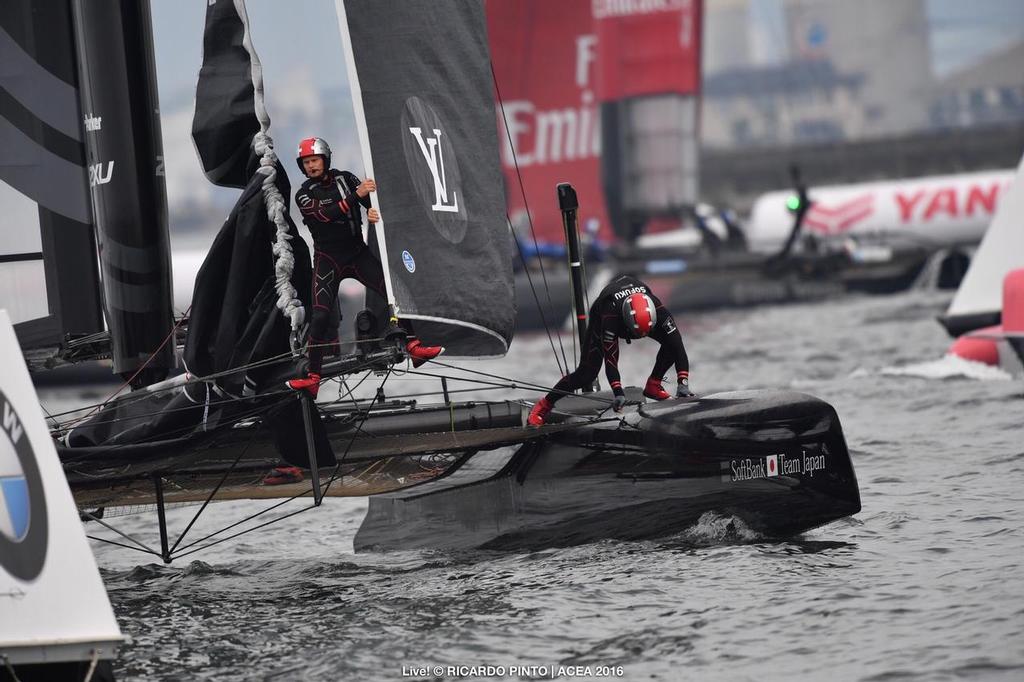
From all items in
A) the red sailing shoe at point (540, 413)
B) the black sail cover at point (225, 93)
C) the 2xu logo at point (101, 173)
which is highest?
the black sail cover at point (225, 93)

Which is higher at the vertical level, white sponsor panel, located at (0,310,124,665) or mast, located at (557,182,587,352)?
mast, located at (557,182,587,352)

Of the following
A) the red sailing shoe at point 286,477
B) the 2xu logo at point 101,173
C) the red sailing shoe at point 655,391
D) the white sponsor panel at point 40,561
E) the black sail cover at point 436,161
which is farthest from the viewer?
the red sailing shoe at point 655,391

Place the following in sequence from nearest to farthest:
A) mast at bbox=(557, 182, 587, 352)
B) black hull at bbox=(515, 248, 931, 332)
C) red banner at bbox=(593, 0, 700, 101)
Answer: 1. mast at bbox=(557, 182, 587, 352)
2. black hull at bbox=(515, 248, 931, 332)
3. red banner at bbox=(593, 0, 700, 101)

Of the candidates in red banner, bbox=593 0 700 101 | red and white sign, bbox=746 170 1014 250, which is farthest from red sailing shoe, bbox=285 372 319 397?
red and white sign, bbox=746 170 1014 250

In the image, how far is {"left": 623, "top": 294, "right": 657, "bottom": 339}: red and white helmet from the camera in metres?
7.05

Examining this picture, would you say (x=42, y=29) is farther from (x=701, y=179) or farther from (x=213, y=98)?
(x=701, y=179)

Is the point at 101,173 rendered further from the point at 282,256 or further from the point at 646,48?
the point at 646,48

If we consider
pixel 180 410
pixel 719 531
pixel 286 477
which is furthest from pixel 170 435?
pixel 719 531

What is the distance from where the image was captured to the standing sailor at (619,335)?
7109mm

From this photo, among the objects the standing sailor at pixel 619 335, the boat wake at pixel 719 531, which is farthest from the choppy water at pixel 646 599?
the standing sailor at pixel 619 335

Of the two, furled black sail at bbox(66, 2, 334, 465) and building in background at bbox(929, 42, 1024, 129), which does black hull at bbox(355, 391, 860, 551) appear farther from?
building in background at bbox(929, 42, 1024, 129)

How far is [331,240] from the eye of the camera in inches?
275

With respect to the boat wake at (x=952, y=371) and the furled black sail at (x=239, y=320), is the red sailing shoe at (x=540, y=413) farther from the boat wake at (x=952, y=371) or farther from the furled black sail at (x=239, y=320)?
the boat wake at (x=952, y=371)

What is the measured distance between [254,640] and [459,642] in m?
0.91
